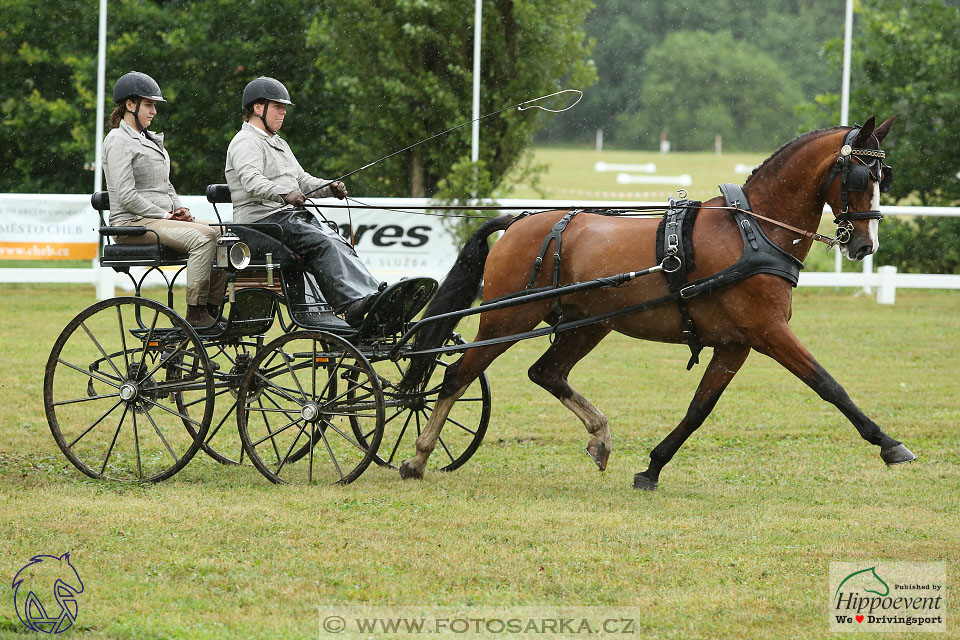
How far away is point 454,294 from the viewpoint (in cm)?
685

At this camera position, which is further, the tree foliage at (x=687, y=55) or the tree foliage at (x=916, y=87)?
the tree foliage at (x=687, y=55)

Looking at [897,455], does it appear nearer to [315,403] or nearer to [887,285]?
[315,403]

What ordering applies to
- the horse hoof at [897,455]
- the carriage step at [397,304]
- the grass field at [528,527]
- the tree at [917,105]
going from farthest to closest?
the tree at [917,105]
the carriage step at [397,304]
the horse hoof at [897,455]
the grass field at [528,527]

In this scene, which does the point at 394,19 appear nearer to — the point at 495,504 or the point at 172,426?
the point at 172,426

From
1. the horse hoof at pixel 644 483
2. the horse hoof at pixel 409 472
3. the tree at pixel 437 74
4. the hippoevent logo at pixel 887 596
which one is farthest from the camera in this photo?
the tree at pixel 437 74

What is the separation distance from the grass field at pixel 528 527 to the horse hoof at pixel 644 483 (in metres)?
0.06

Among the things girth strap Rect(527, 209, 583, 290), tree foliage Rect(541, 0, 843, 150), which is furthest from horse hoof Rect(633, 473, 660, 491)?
tree foliage Rect(541, 0, 843, 150)

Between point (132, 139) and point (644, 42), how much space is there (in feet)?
53.8

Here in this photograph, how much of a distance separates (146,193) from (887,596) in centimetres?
446

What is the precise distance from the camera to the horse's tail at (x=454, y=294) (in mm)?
6695

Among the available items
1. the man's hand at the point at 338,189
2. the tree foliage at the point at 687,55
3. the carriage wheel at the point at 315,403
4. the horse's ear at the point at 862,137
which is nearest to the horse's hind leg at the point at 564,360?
the carriage wheel at the point at 315,403

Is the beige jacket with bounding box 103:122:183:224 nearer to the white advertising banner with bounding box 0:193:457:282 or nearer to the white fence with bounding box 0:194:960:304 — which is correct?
the white fence with bounding box 0:194:960:304

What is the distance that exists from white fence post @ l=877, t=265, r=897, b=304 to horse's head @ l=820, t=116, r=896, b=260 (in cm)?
1084

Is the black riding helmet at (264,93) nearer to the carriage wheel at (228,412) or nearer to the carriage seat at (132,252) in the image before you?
the carriage seat at (132,252)
